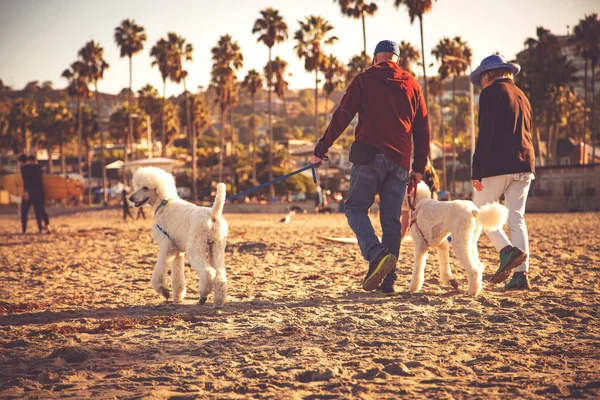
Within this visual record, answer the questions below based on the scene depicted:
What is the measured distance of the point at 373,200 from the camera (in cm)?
623

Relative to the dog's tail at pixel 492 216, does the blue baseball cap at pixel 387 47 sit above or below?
above

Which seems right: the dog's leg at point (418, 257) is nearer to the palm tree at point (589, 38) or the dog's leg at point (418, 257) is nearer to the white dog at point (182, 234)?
the white dog at point (182, 234)

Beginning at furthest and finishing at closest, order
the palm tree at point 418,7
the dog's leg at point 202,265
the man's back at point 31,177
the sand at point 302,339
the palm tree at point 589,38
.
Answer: the palm tree at point 589,38, the palm tree at point 418,7, the man's back at point 31,177, the dog's leg at point 202,265, the sand at point 302,339

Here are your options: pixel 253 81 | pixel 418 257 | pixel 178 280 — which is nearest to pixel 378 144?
pixel 418 257

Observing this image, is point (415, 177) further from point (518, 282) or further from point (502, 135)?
point (518, 282)

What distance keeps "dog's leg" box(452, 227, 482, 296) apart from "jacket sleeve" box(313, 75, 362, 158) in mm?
1508

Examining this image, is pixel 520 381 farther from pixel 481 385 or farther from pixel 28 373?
pixel 28 373

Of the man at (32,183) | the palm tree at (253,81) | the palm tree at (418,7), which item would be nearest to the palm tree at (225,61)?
the palm tree at (253,81)

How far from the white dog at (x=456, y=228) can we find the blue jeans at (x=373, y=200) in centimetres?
46

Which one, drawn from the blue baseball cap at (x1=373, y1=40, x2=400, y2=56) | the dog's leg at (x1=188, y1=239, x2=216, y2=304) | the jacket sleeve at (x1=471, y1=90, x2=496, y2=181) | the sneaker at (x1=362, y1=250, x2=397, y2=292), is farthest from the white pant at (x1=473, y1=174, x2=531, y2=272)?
the dog's leg at (x1=188, y1=239, x2=216, y2=304)

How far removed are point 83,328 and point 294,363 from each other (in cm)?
212

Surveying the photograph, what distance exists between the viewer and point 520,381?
12.3 feet

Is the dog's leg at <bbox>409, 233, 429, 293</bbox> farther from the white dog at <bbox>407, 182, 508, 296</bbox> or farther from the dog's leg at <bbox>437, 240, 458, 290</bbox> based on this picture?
the dog's leg at <bbox>437, 240, 458, 290</bbox>

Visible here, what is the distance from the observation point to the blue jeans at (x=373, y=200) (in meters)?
6.10
